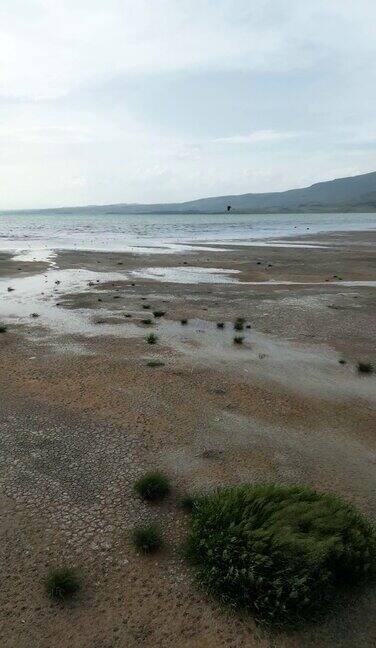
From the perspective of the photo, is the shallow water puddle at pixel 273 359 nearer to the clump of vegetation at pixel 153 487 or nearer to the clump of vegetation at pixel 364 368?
the clump of vegetation at pixel 364 368

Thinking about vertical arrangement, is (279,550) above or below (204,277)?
above

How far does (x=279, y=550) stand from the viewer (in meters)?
7.42

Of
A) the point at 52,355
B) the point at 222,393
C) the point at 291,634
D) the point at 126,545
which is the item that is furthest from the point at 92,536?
the point at 52,355

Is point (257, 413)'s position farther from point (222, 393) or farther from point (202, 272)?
point (202, 272)

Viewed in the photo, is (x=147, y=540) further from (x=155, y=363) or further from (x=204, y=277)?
(x=204, y=277)

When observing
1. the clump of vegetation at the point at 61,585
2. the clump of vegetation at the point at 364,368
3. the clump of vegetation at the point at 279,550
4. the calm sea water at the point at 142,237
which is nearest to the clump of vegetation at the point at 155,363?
the clump of vegetation at the point at 364,368

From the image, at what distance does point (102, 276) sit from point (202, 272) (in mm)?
8994

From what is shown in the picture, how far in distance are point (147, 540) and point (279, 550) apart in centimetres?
224

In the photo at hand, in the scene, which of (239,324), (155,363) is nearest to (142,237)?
(239,324)

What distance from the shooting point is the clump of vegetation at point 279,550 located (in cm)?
694

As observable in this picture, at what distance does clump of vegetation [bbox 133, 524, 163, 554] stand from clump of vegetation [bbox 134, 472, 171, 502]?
1030mm

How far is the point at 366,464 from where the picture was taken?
10836mm

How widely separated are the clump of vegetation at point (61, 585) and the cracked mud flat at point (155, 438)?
148mm

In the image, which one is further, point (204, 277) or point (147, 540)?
point (204, 277)
